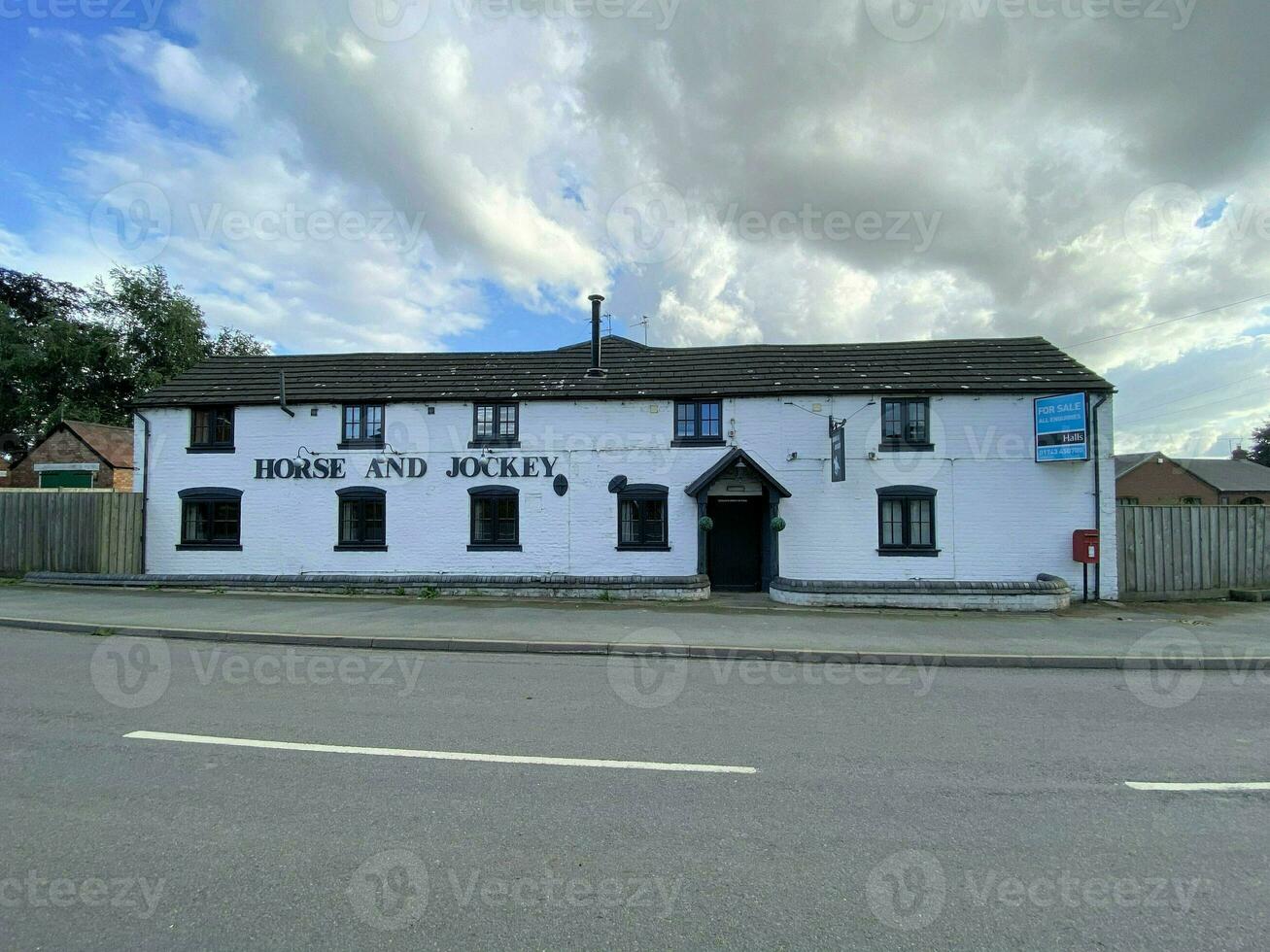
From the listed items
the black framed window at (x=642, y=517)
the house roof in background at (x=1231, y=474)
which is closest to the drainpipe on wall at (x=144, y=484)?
the black framed window at (x=642, y=517)

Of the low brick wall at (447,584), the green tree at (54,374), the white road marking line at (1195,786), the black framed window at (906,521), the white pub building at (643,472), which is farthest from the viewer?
the green tree at (54,374)

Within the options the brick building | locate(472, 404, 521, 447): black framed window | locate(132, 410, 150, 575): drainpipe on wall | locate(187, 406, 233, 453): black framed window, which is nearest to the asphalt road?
locate(472, 404, 521, 447): black framed window

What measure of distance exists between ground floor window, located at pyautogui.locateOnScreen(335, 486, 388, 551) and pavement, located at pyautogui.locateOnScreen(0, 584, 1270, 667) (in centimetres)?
238

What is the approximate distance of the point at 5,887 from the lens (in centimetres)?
344

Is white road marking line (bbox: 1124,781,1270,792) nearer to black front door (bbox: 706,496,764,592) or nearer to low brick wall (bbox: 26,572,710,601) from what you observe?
low brick wall (bbox: 26,572,710,601)

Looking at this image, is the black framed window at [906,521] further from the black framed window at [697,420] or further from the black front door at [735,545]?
the black framed window at [697,420]

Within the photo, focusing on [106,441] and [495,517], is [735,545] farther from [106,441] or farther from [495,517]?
[106,441]

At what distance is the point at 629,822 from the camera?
4.24m

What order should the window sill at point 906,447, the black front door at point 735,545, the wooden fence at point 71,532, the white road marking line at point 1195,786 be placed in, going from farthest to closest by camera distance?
the wooden fence at point 71,532
the black front door at point 735,545
the window sill at point 906,447
the white road marking line at point 1195,786

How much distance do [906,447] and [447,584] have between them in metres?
11.8

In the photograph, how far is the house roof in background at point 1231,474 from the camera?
1997 inches

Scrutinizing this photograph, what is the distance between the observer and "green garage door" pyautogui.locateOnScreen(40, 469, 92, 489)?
28906 mm

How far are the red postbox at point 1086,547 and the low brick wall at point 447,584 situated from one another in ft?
28.1

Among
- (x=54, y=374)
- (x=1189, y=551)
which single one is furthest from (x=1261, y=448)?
(x=54, y=374)
